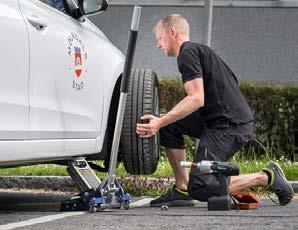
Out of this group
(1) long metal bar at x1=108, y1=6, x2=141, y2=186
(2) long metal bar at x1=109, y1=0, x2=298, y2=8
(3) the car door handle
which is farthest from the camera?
(2) long metal bar at x1=109, y1=0, x2=298, y2=8

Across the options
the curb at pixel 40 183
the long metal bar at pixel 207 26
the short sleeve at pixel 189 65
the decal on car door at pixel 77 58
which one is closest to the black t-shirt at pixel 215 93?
the short sleeve at pixel 189 65

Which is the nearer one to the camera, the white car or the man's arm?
the white car

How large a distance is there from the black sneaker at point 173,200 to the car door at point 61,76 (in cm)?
68

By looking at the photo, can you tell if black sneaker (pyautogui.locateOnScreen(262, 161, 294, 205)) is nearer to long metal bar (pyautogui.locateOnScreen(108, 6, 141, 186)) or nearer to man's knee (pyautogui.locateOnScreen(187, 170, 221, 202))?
man's knee (pyautogui.locateOnScreen(187, 170, 221, 202))

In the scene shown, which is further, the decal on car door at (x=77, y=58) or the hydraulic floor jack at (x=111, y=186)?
the hydraulic floor jack at (x=111, y=186)

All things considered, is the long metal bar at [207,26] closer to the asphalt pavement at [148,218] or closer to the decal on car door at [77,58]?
the asphalt pavement at [148,218]

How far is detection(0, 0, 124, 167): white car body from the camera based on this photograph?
5.30 meters

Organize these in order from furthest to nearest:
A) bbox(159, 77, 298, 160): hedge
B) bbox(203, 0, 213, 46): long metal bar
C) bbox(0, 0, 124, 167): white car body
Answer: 1. bbox(159, 77, 298, 160): hedge
2. bbox(203, 0, 213, 46): long metal bar
3. bbox(0, 0, 124, 167): white car body

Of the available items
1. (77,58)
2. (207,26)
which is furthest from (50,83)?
(207,26)

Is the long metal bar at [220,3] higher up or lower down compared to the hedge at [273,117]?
higher up

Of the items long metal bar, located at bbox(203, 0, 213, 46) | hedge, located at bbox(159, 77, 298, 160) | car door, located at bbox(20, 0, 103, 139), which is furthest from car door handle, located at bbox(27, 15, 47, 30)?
hedge, located at bbox(159, 77, 298, 160)

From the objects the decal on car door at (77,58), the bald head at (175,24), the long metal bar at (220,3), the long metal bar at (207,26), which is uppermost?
the long metal bar at (220,3)

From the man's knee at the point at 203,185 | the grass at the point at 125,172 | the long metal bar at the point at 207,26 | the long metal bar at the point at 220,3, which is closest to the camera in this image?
the man's knee at the point at 203,185

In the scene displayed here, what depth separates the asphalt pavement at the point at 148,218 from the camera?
5.49 meters
